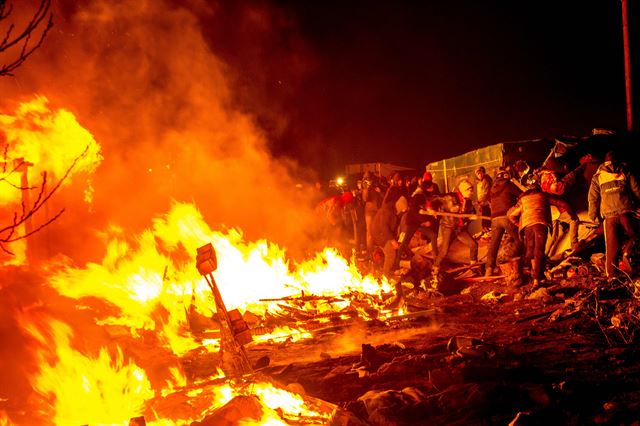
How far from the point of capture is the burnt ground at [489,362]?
166 inches

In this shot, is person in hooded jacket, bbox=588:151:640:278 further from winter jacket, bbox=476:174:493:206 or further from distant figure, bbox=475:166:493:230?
winter jacket, bbox=476:174:493:206

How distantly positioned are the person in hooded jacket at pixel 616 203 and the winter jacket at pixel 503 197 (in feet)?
5.92

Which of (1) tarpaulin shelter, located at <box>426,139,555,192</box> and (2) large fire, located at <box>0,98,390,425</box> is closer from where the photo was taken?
(2) large fire, located at <box>0,98,390,425</box>

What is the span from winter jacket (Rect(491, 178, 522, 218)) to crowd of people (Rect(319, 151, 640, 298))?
20 mm

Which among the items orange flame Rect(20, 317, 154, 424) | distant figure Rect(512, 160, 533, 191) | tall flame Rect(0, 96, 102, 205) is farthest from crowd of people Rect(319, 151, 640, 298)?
tall flame Rect(0, 96, 102, 205)

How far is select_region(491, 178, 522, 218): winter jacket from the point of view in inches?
394

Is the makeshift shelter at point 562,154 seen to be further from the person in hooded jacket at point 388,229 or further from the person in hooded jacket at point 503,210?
the person in hooded jacket at point 388,229

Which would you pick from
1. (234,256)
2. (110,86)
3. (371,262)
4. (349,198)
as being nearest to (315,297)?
(234,256)

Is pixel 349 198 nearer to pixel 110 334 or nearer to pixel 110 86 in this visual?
pixel 110 86

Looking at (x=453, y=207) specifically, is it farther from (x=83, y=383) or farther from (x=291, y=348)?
(x=83, y=383)

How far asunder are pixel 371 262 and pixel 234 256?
385cm

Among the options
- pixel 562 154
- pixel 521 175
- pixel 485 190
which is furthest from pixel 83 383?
pixel 562 154

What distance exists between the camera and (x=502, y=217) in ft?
33.0

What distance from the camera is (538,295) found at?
860 cm
